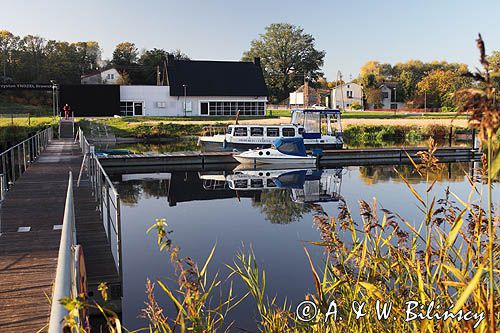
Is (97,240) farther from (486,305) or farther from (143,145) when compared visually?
(143,145)


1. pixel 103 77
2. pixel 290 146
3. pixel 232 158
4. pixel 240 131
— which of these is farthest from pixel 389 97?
pixel 290 146

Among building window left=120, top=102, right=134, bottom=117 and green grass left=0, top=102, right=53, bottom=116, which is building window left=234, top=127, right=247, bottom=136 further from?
green grass left=0, top=102, right=53, bottom=116

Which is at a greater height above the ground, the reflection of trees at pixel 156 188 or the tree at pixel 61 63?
the tree at pixel 61 63

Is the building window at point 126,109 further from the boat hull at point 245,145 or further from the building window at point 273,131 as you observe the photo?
the building window at point 273,131

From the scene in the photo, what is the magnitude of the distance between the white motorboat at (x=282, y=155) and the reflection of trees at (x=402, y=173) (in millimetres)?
2949

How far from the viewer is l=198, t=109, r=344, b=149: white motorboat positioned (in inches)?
1133

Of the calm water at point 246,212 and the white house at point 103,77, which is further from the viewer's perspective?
the white house at point 103,77

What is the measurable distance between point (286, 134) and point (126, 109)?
24812mm

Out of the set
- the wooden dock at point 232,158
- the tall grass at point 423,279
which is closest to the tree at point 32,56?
the wooden dock at point 232,158

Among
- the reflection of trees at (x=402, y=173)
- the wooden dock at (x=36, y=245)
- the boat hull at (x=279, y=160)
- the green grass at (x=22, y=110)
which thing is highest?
the green grass at (x=22, y=110)

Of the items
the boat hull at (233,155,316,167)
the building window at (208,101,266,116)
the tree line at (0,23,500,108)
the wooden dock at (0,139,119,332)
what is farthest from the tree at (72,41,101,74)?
the wooden dock at (0,139,119,332)

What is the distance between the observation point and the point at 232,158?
90.2 ft

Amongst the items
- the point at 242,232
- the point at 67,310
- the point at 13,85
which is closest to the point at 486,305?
the point at 67,310

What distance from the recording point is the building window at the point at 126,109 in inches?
1922
